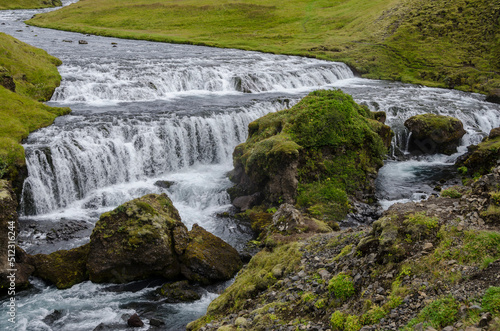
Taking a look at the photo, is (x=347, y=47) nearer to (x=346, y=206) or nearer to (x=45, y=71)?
(x=45, y=71)

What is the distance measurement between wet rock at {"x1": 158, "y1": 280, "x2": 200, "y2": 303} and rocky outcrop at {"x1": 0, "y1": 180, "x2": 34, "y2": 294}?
5.71 meters

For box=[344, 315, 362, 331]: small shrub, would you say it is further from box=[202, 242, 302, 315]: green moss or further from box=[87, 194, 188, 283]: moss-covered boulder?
box=[87, 194, 188, 283]: moss-covered boulder

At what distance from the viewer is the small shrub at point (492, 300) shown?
6.19 m

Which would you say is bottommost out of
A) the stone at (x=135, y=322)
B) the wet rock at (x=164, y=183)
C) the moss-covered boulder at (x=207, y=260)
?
the stone at (x=135, y=322)

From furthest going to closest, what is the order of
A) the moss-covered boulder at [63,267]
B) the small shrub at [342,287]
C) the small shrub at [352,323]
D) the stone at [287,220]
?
the moss-covered boulder at [63,267] < the stone at [287,220] < the small shrub at [342,287] < the small shrub at [352,323]

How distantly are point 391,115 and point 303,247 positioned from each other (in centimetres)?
2662

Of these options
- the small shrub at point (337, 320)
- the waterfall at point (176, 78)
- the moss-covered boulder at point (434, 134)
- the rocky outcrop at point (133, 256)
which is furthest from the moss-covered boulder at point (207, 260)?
the waterfall at point (176, 78)

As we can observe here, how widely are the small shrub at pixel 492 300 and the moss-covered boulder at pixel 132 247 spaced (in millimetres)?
12590

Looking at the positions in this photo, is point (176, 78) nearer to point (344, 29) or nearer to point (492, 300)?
point (492, 300)

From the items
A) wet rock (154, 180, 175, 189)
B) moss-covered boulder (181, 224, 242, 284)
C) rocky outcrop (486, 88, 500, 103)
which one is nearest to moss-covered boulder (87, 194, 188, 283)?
moss-covered boulder (181, 224, 242, 284)

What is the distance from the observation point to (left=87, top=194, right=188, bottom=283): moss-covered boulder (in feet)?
53.9

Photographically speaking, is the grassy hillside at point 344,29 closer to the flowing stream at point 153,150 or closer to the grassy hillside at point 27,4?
the flowing stream at point 153,150

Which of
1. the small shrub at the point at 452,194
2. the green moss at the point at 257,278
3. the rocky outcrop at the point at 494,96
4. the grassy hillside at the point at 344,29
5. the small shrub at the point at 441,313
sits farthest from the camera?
the grassy hillside at the point at 344,29

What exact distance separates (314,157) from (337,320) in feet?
49.5
